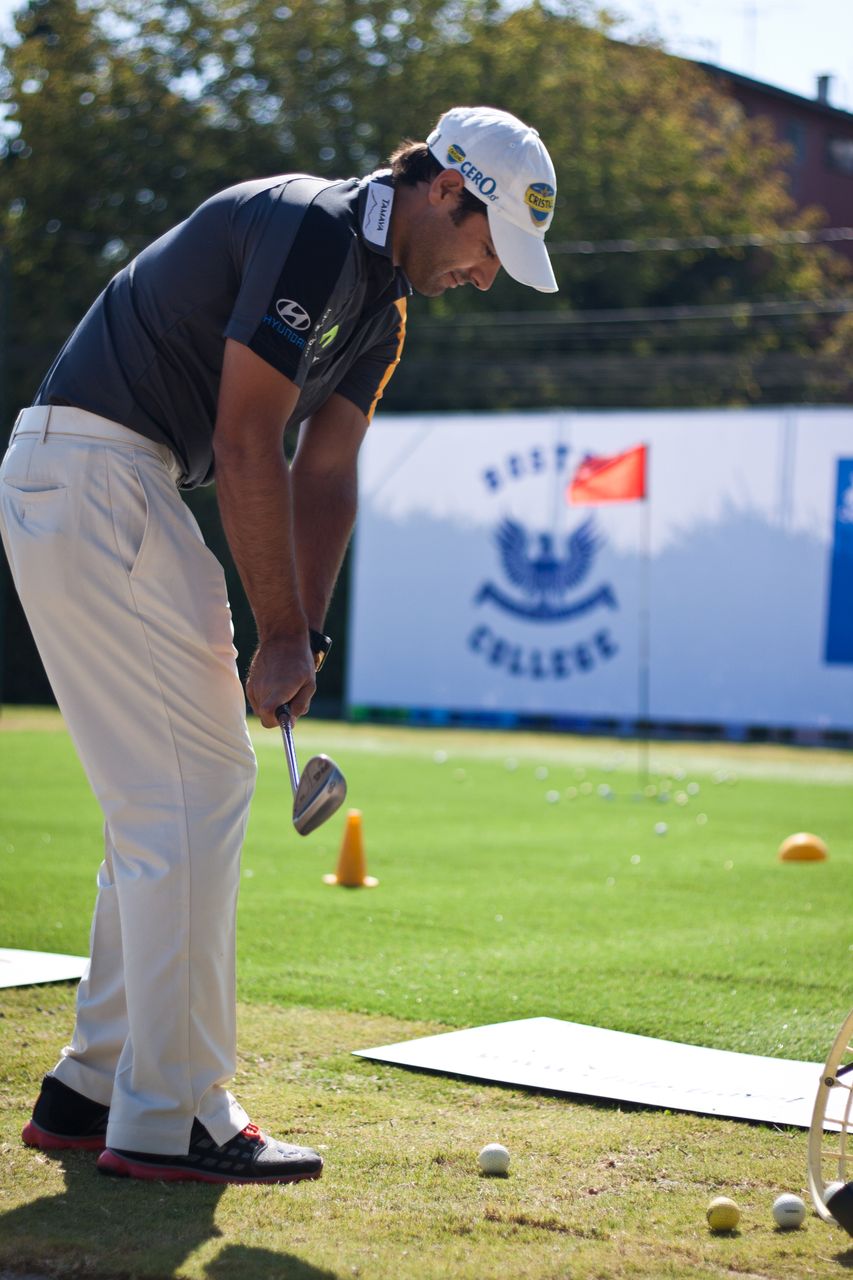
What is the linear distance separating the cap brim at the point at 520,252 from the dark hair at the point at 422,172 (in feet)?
0.13

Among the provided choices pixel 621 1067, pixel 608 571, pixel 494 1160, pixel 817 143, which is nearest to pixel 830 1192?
pixel 494 1160

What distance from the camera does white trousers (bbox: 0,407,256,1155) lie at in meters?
2.89

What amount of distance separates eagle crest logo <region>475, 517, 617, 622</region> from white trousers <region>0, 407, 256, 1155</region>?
1526 cm

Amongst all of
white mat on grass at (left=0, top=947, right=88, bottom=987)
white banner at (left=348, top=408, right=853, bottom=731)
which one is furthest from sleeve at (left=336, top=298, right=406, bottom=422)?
white banner at (left=348, top=408, right=853, bottom=731)

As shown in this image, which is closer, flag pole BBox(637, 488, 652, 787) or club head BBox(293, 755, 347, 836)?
club head BBox(293, 755, 347, 836)

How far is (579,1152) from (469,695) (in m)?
15.5

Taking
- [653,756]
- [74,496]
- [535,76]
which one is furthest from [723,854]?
[535,76]

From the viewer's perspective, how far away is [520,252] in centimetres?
298

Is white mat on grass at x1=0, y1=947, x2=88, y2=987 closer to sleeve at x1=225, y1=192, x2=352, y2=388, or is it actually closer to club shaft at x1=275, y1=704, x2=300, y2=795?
club shaft at x1=275, y1=704, x2=300, y2=795

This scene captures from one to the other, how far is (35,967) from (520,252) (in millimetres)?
2673

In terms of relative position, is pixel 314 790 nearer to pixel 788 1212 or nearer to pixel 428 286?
pixel 428 286

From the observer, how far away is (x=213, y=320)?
114 inches

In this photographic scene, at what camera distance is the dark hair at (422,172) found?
296cm

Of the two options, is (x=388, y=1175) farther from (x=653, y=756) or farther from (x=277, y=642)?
(x=653, y=756)
